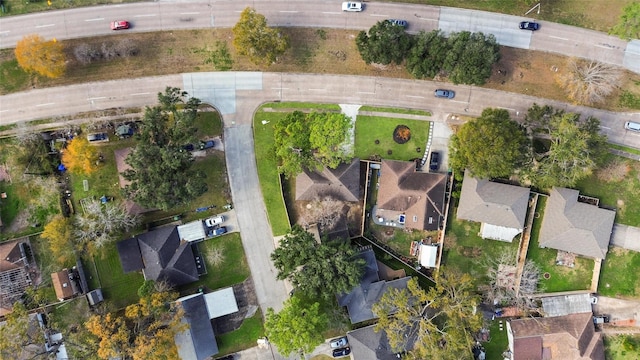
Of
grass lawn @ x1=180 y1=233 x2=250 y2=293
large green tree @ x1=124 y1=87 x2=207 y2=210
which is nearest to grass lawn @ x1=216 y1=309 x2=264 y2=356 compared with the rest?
grass lawn @ x1=180 y1=233 x2=250 y2=293

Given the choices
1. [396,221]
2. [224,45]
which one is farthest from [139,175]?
[396,221]

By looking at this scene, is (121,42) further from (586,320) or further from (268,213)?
(586,320)

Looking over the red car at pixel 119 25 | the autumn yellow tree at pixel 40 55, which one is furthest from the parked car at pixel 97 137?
the red car at pixel 119 25

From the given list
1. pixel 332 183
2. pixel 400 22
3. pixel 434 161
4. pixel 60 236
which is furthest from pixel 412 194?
pixel 60 236

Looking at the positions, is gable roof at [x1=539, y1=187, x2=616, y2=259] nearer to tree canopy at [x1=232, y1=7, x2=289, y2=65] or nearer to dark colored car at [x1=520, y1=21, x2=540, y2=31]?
dark colored car at [x1=520, y1=21, x2=540, y2=31]

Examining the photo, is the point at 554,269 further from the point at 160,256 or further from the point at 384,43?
the point at 160,256

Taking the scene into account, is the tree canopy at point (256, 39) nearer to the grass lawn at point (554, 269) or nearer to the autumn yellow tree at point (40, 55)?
the autumn yellow tree at point (40, 55)
